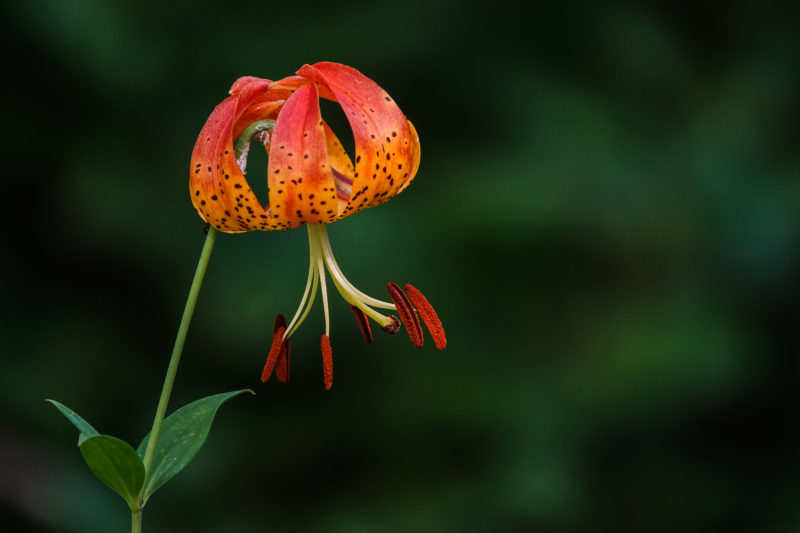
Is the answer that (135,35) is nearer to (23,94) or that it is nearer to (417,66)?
(23,94)

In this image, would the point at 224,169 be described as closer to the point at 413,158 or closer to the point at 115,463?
the point at 413,158

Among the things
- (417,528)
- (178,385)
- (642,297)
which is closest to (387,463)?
(417,528)

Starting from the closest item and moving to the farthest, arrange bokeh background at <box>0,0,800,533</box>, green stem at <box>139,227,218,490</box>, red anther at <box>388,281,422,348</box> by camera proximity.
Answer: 1. green stem at <box>139,227,218,490</box>
2. red anther at <box>388,281,422,348</box>
3. bokeh background at <box>0,0,800,533</box>

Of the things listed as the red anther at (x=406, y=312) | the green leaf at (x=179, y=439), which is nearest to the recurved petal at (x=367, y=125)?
the red anther at (x=406, y=312)

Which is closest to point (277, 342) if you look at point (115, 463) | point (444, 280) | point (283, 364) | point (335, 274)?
point (283, 364)

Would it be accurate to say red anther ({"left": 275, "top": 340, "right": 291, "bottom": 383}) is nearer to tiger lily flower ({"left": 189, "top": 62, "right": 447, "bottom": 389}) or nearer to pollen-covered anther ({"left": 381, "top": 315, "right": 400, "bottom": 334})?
tiger lily flower ({"left": 189, "top": 62, "right": 447, "bottom": 389})

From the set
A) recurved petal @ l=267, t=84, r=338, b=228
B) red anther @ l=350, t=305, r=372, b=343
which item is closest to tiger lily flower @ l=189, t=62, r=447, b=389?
recurved petal @ l=267, t=84, r=338, b=228
